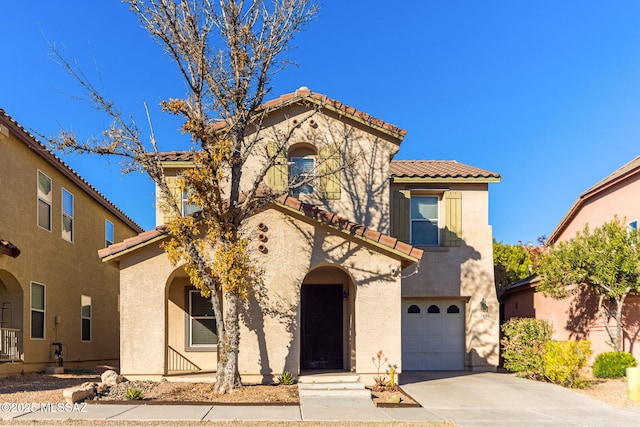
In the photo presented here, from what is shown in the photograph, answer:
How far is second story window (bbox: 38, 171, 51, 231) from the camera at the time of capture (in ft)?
51.6

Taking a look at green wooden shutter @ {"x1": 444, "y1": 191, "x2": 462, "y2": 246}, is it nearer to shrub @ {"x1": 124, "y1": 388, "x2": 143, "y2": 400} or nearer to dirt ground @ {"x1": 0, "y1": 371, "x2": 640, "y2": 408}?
dirt ground @ {"x1": 0, "y1": 371, "x2": 640, "y2": 408}

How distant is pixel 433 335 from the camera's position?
1684 cm

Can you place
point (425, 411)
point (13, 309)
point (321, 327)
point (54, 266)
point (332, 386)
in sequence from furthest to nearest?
1. point (54, 266)
2. point (321, 327)
3. point (13, 309)
4. point (332, 386)
5. point (425, 411)

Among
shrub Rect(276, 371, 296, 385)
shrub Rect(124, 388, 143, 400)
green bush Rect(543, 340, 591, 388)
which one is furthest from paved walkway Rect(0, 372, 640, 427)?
shrub Rect(276, 371, 296, 385)

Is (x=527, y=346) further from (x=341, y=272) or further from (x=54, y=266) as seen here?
(x=54, y=266)

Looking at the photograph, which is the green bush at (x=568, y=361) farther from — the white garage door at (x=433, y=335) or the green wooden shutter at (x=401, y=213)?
the green wooden shutter at (x=401, y=213)

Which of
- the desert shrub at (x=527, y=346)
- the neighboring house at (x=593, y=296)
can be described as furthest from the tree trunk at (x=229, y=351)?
the neighboring house at (x=593, y=296)

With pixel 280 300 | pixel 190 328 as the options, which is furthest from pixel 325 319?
pixel 190 328

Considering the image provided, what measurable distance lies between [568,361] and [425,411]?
184 inches

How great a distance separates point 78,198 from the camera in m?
18.8

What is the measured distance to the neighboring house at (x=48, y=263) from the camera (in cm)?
1384

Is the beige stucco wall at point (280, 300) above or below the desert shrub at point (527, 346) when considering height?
above

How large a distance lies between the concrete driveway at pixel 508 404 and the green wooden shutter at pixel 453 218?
419 cm

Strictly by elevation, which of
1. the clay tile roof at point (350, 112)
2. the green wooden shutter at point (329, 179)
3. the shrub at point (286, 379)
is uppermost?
the clay tile roof at point (350, 112)
